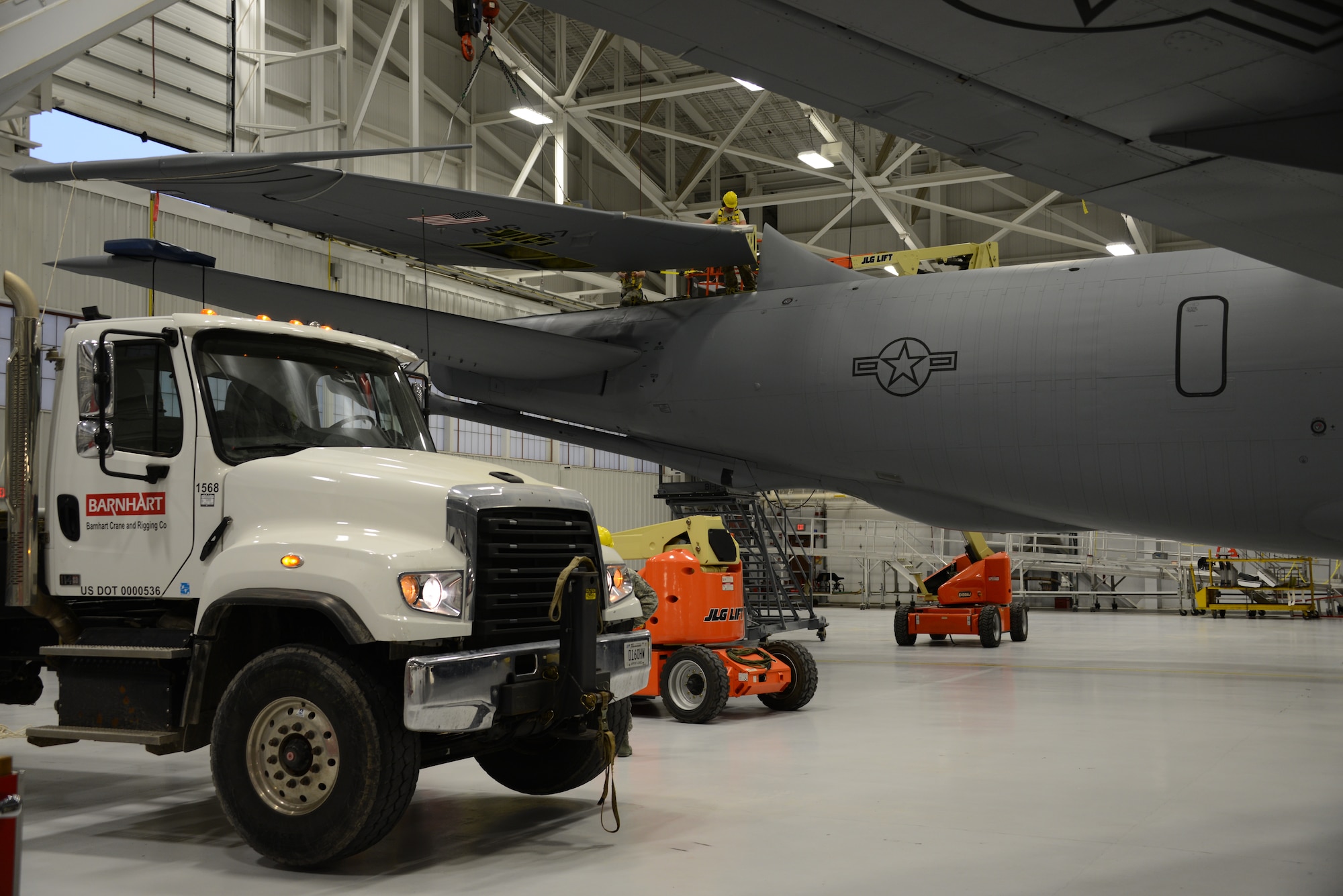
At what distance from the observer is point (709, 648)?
11234mm

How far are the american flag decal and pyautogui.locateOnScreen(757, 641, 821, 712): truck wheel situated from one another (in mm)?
5444

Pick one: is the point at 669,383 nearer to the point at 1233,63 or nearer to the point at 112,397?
the point at 112,397

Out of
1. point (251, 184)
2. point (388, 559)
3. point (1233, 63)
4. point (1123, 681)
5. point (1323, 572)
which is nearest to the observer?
point (1233, 63)

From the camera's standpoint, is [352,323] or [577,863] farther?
[352,323]

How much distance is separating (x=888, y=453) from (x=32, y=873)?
24.7ft

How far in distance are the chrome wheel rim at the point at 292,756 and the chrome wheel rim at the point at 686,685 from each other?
561 centimetres

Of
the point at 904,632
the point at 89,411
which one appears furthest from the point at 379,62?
the point at 89,411

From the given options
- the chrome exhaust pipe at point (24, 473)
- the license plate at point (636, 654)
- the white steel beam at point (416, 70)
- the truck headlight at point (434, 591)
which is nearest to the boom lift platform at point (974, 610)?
the white steel beam at point (416, 70)

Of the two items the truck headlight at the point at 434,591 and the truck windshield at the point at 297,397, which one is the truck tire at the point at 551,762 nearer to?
the truck headlight at the point at 434,591

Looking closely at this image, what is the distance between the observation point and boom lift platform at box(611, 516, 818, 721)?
1064 centimetres

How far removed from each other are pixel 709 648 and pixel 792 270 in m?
3.99

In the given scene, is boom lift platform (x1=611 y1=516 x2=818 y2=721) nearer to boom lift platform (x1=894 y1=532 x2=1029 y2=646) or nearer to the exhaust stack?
the exhaust stack

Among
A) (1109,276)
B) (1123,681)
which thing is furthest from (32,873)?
(1123,681)

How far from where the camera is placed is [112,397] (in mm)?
6262
